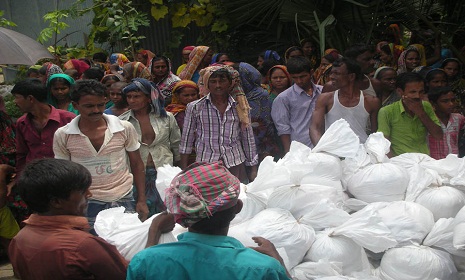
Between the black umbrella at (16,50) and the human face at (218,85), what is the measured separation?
6.54ft

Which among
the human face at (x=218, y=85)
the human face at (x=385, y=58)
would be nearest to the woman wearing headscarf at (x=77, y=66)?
the human face at (x=218, y=85)

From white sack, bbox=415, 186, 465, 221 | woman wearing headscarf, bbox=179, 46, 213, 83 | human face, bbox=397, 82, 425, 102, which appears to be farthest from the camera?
woman wearing headscarf, bbox=179, 46, 213, 83

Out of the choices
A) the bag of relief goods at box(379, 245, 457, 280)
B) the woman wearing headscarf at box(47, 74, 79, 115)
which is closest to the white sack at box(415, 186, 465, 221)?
the bag of relief goods at box(379, 245, 457, 280)

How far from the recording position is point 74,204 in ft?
7.52

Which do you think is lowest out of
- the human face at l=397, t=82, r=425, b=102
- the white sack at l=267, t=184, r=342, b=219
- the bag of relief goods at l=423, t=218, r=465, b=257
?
the bag of relief goods at l=423, t=218, r=465, b=257

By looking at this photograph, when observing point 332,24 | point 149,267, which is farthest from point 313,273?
point 332,24

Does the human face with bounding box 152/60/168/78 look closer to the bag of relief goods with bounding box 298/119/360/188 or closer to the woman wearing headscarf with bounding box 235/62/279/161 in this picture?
the woman wearing headscarf with bounding box 235/62/279/161

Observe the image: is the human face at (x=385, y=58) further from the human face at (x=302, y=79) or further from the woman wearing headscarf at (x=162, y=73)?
the woman wearing headscarf at (x=162, y=73)

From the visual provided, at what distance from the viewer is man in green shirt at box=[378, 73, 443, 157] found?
13.9ft

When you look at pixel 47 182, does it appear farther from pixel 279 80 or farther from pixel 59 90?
pixel 279 80

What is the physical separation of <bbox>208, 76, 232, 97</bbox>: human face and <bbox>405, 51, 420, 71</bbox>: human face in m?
3.15

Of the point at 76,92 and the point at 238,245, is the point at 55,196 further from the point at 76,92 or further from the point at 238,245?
the point at 76,92

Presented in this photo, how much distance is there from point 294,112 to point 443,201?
2138 mm

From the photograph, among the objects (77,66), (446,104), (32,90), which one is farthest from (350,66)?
(77,66)
